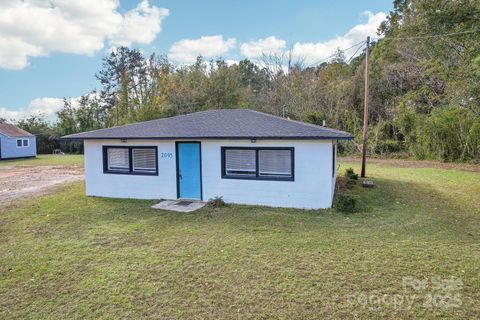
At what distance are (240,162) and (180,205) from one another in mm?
2140

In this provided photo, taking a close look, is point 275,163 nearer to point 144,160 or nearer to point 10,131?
point 144,160

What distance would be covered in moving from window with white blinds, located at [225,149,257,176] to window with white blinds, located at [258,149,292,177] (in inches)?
8.3

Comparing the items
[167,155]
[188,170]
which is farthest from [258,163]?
[167,155]

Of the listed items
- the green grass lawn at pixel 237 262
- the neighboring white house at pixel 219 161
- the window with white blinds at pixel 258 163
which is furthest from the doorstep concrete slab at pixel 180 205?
the window with white blinds at pixel 258 163

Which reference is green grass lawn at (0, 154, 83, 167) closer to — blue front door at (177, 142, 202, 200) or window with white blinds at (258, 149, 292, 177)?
blue front door at (177, 142, 202, 200)

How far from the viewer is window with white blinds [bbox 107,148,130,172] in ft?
34.1

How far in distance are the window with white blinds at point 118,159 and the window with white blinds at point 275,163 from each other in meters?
4.51

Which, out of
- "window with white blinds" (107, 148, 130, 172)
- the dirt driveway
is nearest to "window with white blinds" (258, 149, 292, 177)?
"window with white blinds" (107, 148, 130, 172)

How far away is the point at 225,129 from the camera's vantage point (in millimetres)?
9438

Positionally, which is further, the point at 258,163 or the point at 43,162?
the point at 43,162

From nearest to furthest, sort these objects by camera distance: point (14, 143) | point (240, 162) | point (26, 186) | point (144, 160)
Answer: point (240, 162), point (144, 160), point (26, 186), point (14, 143)

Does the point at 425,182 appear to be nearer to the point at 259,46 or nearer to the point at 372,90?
the point at 372,90

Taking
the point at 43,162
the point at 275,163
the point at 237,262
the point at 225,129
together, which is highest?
the point at 225,129

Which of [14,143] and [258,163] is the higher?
[14,143]
